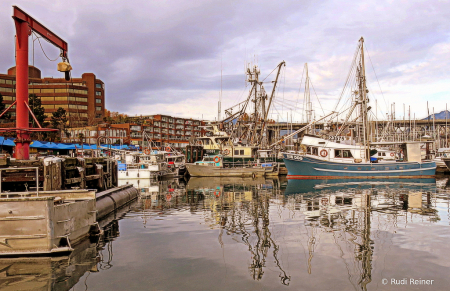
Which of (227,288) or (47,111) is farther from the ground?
(47,111)

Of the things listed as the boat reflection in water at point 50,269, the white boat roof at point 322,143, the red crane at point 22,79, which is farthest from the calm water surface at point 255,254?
the white boat roof at point 322,143

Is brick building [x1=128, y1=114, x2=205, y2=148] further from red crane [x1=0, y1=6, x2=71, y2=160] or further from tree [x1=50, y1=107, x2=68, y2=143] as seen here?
red crane [x1=0, y1=6, x2=71, y2=160]

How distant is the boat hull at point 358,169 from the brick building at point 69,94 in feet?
226

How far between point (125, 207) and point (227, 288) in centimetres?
1436

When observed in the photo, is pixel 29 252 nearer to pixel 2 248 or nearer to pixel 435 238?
pixel 2 248

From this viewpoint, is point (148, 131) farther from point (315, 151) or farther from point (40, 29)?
point (40, 29)

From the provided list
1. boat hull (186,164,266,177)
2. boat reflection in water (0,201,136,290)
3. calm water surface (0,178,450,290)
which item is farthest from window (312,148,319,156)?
boat reflection in water (0,201,136,290)

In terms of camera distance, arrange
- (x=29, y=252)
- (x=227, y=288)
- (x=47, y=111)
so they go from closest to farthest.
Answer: (x=227, y=288) → (x=29, y=252) → (x=47, y=111)

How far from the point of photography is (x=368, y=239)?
39.6 ft

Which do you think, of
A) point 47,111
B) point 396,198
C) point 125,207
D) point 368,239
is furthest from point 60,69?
point 47,111

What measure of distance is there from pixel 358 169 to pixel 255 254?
3299cm

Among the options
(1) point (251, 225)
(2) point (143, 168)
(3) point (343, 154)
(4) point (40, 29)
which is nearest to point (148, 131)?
(2) point (143, 168)

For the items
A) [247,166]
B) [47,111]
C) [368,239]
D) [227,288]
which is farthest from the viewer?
[47,111]

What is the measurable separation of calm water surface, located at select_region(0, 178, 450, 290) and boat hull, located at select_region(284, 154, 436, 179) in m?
21.2
